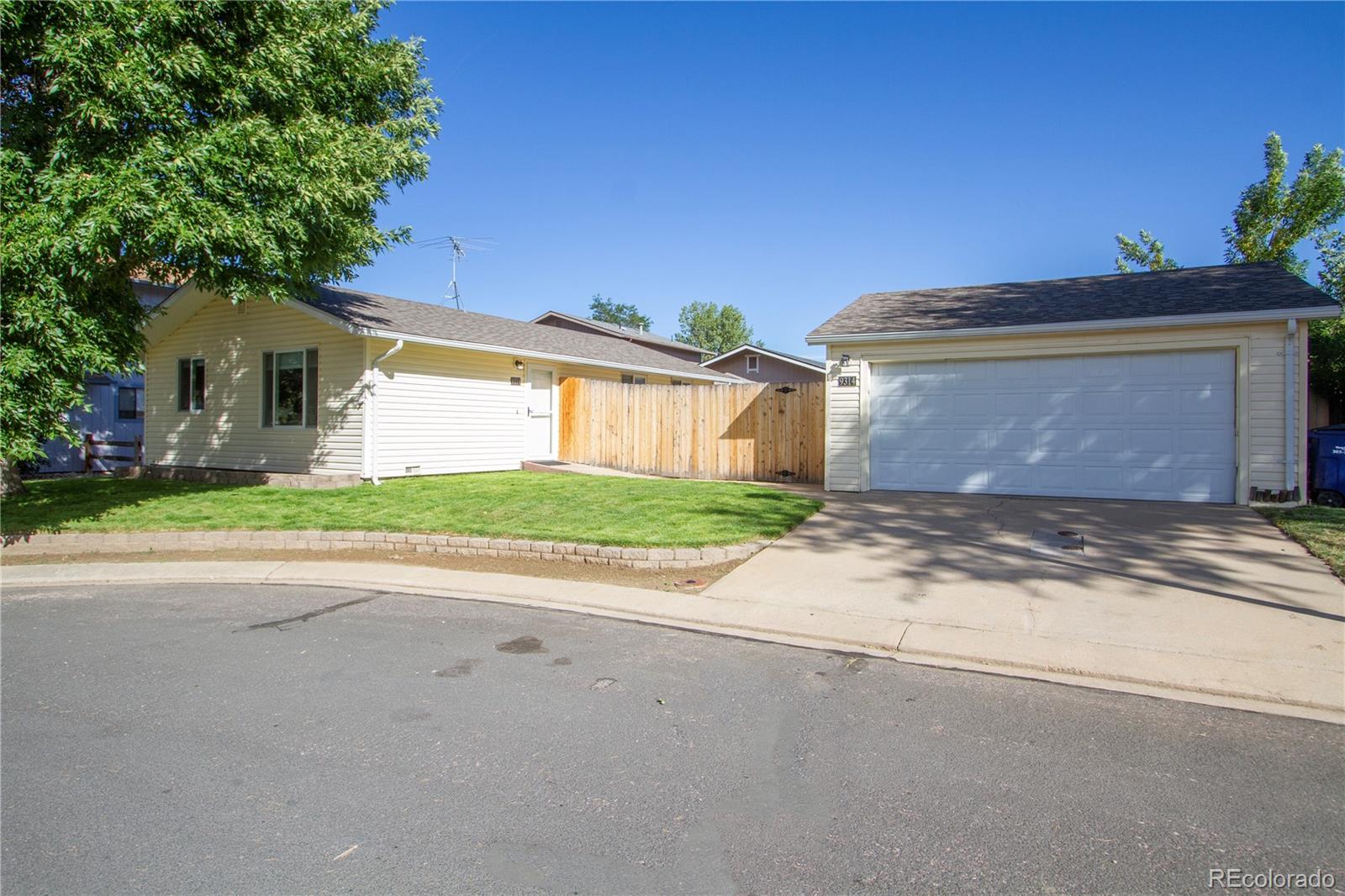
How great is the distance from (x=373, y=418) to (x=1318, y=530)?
1452 centimetres

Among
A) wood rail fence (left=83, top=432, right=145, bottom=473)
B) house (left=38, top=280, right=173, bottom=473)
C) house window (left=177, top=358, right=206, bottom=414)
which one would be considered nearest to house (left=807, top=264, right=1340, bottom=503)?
house window (left=177, top=358, right=206, bottom=414)

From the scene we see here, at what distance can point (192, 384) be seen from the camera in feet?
56.7

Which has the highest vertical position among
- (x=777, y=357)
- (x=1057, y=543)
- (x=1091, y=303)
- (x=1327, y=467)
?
(x=777, y=357)

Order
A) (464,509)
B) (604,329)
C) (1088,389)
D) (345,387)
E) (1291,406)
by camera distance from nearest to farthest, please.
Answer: (1291,406) → (464,509) → (1088,389) → (345,387) → (604,329)

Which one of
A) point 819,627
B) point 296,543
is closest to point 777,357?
point 296,543

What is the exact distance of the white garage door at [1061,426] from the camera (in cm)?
1159

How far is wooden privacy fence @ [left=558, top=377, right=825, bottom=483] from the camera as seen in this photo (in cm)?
1521

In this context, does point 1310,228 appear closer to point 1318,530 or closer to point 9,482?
point 1318,530

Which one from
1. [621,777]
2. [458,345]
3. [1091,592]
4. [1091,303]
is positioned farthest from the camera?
[458,345]

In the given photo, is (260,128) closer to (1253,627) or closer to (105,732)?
(105,732)

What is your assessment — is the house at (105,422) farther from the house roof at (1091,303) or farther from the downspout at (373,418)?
the house roof at (1091,303)

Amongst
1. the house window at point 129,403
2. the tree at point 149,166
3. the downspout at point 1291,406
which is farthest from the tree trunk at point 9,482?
the downspout at point 1291,406

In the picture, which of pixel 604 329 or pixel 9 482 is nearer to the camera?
pixel 9 482

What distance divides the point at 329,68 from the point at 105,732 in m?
10.8
